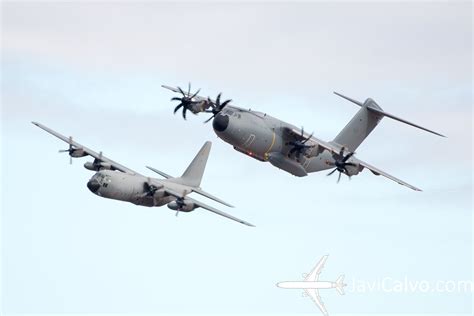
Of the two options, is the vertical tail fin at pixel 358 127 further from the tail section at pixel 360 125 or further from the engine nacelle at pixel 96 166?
the engine nacelle at pixel 96 166

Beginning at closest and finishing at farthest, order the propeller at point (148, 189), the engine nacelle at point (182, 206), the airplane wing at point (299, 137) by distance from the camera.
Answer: the airplane wing at point (299, 137) < the engine nacelle at point (182, 206) < the propeller at point (148, 189)

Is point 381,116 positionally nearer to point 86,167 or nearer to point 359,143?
point 359,143

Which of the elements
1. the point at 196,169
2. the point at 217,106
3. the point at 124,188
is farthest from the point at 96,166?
the point at 217,106

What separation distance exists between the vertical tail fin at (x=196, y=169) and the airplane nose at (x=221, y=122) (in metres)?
19.2

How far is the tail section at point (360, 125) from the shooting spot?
89812 millimetres

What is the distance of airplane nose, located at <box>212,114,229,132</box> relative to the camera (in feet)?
257

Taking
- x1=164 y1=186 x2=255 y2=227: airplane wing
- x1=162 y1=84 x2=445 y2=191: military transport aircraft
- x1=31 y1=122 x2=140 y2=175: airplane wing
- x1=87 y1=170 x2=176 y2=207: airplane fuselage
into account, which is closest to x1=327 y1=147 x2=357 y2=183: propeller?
x1=162 y1=84 x2=445 y2=191: military transport aircraft

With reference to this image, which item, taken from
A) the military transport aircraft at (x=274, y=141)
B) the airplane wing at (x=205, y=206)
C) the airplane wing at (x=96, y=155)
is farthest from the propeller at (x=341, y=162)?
the airplane wing at (x=96, y=155)

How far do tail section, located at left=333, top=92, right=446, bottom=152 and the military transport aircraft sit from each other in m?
1.93

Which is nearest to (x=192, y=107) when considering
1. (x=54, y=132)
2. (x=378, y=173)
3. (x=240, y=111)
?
(x=240, y=111)

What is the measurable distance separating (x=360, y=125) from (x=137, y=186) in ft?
55.9

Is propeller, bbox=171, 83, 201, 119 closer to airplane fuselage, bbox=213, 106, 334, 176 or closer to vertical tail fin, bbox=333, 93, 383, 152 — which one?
airplane fuselage, bbox=213, 106, 334, 176

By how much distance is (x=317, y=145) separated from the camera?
272 feet

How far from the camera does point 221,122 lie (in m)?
A: 78.3
